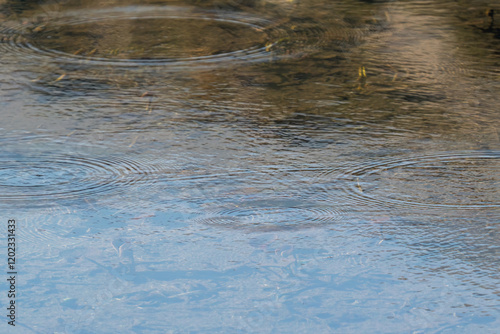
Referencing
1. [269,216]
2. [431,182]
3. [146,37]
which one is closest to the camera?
[269,216]

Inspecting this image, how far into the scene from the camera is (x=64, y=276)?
2.67 metres

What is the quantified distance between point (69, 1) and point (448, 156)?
516cm

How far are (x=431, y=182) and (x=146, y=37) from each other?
3.42 metres

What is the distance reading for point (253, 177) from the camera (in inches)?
141

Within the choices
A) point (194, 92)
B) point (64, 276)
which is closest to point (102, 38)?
point (194, 92)

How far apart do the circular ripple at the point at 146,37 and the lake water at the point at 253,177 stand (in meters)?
0.03

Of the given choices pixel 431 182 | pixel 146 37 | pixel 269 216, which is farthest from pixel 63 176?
pixel 146 37

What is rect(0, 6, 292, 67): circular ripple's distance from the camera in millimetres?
5734

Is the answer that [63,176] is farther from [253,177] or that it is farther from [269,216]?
[269,216]

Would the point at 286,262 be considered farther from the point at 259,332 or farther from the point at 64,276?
the point at 64,276

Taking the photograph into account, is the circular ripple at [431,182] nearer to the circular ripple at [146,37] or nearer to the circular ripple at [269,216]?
the circular ripple at [269,216]

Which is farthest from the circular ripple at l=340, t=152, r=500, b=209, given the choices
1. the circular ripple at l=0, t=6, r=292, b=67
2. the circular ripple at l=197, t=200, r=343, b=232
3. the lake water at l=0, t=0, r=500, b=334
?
the circular ripple at l=0, t=6, r=292, b=67

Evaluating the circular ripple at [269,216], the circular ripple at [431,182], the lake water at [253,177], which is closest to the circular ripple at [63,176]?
the lake water at [253,177]

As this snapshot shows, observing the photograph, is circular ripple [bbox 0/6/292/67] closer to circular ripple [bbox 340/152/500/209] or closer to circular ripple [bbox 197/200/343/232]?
circular ripple [bbox 340/152/500/209]
